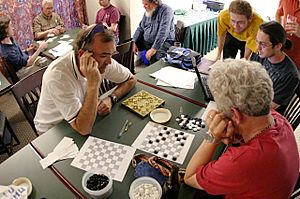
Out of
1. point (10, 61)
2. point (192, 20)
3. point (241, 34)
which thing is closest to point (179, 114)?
point (241, 34)

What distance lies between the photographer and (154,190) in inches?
44.1

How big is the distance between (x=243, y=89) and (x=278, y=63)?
1026mm

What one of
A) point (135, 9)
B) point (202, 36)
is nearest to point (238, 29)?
point (202, 36)

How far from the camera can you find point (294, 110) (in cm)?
186

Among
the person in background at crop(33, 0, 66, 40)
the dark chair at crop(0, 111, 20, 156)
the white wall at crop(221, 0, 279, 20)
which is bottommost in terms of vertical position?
the dark chair at crop(0, 111, 20, 156)

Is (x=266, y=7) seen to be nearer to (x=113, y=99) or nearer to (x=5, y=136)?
(x=113, y=99)

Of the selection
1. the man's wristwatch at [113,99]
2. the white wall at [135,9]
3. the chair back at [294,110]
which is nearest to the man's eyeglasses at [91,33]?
the man's wristwatch at [113,99]

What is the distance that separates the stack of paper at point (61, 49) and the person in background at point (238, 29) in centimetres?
163

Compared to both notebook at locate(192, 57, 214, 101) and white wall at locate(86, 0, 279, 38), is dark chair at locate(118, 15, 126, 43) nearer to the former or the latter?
white wall at locate(86, 0, 279, 38)

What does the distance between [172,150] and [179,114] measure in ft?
1.08

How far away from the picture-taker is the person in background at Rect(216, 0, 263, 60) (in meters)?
2.19

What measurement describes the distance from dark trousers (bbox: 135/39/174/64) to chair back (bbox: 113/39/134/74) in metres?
0.57

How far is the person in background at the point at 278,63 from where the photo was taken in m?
1.81

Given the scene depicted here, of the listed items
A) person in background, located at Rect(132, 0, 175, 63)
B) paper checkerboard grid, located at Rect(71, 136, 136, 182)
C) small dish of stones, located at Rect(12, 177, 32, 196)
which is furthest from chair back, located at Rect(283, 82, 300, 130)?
small dish of stones, located at Rect(12, 177, 32, 196)
